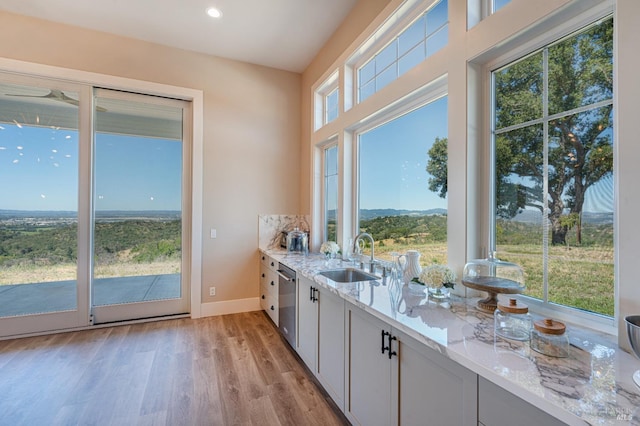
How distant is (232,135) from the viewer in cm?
390

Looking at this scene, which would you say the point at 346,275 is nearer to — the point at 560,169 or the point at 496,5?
the point at 560,169

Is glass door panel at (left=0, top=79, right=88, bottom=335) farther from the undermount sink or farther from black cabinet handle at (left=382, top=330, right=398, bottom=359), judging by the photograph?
black cabinet handle at (left=382, top=330, right=398, bottom=359)

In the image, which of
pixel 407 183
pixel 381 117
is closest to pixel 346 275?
pixel 407 183

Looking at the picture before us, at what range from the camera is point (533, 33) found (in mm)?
1425

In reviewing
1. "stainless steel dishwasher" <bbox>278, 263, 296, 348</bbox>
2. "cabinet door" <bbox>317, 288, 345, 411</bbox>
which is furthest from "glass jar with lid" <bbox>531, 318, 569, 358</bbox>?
"stainless steel dishwasher" <bbox>278, 263, 296, 348</bbox>

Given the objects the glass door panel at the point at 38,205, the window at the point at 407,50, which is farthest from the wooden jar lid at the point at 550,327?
the glass door panel at the point at 38,205

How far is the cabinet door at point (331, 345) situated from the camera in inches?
74.5

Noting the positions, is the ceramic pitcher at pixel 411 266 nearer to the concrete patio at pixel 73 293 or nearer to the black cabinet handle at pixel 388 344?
the black cabinet handle at pixel 388 344

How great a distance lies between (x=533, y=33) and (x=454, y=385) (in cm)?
170

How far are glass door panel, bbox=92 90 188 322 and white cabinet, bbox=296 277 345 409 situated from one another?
2079mm

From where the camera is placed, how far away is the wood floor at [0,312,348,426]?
1922 mm

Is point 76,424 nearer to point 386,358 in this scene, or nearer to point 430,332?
point 386,358

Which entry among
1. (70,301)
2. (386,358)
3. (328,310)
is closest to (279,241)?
(328,310)

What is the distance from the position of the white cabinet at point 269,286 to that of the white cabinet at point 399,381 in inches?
64.4
